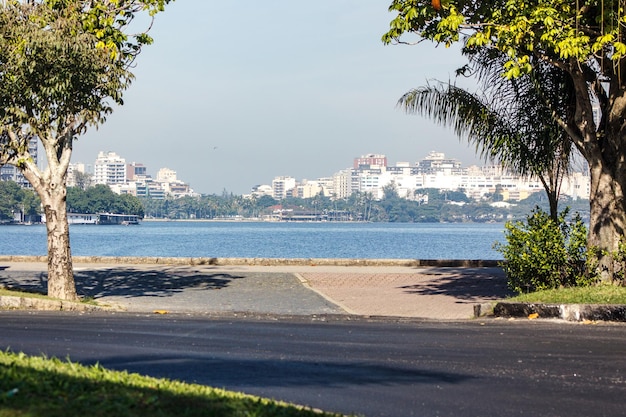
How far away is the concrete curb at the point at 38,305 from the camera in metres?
18.8

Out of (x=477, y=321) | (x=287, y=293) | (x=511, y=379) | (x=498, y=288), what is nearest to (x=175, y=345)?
(x=511, y=379)

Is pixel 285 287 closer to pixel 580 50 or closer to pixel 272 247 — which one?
pixel 580 50

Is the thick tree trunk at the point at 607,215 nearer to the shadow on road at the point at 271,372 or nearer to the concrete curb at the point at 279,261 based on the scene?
the shadow on road at the point at 271,372

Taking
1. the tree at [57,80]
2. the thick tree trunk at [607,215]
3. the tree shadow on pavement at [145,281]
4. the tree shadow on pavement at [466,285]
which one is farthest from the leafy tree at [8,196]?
the thick tree trunk at [607,215]

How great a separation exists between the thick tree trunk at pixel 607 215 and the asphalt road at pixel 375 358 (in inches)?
119

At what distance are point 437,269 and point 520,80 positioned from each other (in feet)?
27.4

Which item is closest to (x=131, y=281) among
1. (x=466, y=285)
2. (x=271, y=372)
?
(x=466, y=285)

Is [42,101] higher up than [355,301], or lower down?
higher up

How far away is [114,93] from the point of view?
19.9m

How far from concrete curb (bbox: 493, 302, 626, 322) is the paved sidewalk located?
1252mm

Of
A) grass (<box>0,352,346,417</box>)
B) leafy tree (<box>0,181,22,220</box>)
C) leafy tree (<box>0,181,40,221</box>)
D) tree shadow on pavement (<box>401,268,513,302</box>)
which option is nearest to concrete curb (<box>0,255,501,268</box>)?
tree shadow on pavement (<box>401,268,513,302</box>)

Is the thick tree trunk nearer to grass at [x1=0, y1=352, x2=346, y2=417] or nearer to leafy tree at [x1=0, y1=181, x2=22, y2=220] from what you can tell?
grass at [x1=0, y1=352, x2=346, y2=417]

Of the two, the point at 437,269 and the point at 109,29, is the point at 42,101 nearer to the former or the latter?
the point at 109,29

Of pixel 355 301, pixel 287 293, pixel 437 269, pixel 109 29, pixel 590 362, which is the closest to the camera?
pixel 590 362
